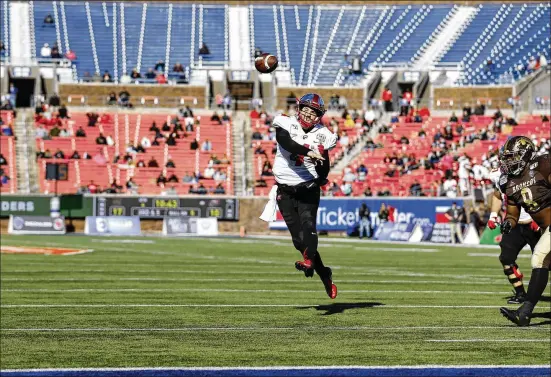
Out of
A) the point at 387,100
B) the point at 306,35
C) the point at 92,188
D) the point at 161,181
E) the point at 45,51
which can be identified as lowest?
the point at 92,188

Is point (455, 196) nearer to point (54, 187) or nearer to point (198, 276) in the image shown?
point (54, 187)

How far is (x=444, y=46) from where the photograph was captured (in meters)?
65.1

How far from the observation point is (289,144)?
10742 mm

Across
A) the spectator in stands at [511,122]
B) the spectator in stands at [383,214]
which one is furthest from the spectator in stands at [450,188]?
the spectator in stands at [511,122]

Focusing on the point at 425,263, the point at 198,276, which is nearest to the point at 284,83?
the point at 425,263

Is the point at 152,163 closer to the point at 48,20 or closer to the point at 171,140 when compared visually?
the point at 171,140

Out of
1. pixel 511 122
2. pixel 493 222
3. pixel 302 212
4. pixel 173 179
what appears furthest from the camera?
pixel 511 122

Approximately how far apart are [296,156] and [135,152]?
41942 mm

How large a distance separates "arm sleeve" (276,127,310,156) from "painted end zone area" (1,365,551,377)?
1995 mm

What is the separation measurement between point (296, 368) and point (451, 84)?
175 feet

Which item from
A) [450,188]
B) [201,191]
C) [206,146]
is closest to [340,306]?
[450,188]

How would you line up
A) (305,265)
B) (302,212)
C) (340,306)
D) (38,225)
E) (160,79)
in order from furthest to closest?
(160,79) → (38,225) → (340,306) → (302,212) → (305,265)

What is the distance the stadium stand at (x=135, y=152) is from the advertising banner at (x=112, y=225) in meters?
1.83

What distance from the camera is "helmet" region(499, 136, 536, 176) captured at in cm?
1252
